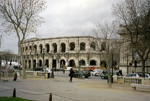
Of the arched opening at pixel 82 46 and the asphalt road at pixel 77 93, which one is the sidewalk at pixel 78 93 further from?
the arched opening at pixel 82 46

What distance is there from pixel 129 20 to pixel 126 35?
2.89 meters

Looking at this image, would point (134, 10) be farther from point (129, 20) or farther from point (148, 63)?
point (148, 63)

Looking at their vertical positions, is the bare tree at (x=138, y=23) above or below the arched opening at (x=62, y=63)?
above

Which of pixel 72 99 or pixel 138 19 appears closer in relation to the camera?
pixel 72 99

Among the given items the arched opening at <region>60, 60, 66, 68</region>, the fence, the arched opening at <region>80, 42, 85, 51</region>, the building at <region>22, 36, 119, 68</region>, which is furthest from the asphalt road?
the arched opening at <region>60, 60, 66, 68</region>

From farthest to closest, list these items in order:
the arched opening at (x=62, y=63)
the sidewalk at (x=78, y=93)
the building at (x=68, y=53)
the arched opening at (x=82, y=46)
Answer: the arched opening at (x=62, y=63) → the arched opening at (x=82, y=46) → the building at (x=68, y=53) → the sidewalk at (x=78, y=93)

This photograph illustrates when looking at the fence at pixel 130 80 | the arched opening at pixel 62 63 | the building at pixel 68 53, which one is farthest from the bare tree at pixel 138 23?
the arched opening at pixel 62 63

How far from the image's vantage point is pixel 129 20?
20.4 metres

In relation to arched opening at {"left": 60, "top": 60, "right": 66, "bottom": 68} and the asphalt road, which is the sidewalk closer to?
the asphalt road

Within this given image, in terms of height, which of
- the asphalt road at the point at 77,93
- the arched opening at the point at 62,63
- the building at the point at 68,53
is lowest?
the asphalt road at the point at 77,93

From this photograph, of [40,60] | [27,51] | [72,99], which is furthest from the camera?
[27,51]

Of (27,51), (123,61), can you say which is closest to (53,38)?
(27,51)

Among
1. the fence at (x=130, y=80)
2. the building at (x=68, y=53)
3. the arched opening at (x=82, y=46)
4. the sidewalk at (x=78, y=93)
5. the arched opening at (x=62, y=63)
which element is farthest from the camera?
the arched opening at (x=62, y=63)

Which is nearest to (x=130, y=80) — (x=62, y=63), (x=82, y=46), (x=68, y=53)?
(x=68, y=53)
